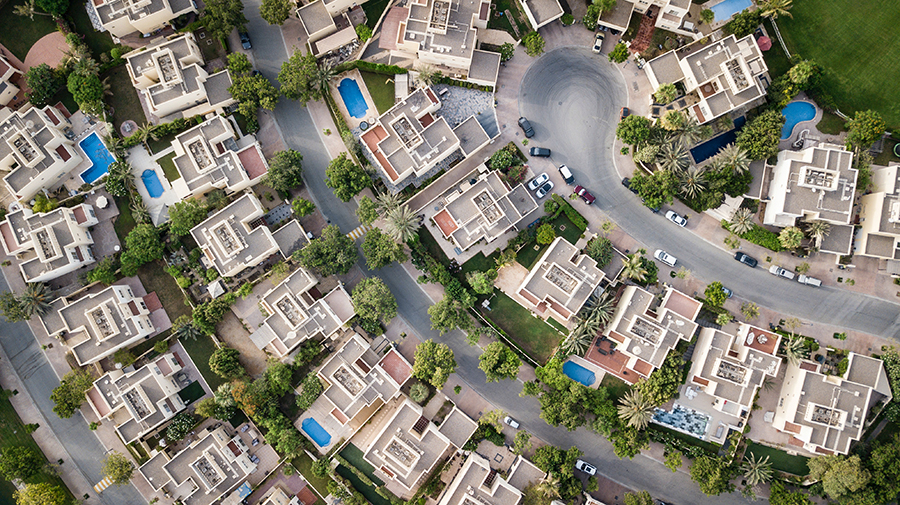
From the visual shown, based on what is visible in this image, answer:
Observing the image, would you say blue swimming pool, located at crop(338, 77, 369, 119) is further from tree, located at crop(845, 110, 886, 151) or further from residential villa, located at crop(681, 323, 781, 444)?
tree, located at crop(845, 110, 886, 151)

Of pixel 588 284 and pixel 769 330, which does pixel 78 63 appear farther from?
pixel 769 330

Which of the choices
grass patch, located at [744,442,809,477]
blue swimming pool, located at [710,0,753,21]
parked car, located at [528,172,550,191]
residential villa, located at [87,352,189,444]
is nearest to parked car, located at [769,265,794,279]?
grass patch, located at [744,442,809,477]

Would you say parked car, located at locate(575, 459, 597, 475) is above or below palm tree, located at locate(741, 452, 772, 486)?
below

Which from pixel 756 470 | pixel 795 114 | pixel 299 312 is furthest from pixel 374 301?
pixel 795 114

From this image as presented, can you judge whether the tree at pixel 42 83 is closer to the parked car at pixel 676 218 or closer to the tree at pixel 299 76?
the tree at pixel 299 76

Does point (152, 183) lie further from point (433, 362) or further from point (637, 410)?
point (637, 410)

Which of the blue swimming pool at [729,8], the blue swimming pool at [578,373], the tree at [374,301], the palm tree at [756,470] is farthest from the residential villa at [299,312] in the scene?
the blue swimming pool at [729,8]
